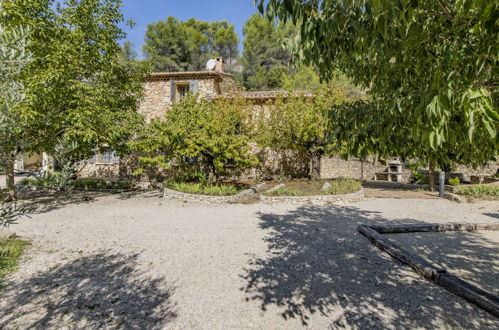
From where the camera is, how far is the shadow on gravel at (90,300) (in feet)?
10.1

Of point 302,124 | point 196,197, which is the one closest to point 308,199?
point 302,124

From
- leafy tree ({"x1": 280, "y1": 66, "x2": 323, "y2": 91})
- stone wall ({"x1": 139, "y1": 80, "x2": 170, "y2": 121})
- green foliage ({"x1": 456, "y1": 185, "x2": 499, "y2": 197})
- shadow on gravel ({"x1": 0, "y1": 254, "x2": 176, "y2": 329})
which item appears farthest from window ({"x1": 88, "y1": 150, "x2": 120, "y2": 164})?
green foliage ({"x1": 456, "y1": 185, "x2": 499, "y2": 197})

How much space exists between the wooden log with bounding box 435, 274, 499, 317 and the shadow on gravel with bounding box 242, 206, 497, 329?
0.31 ft

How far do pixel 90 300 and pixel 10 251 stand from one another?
98.9 inches

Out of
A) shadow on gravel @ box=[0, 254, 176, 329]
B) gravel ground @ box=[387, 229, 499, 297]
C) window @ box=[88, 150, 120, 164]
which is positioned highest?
window @ box=[88, 150, 120, 164]

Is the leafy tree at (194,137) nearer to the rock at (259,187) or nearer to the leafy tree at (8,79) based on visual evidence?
the rock at (259,187)

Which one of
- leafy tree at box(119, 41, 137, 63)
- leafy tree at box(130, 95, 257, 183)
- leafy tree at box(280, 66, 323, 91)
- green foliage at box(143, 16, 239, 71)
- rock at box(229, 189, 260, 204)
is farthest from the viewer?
leafy tree at box(119, 41, 137, 63)

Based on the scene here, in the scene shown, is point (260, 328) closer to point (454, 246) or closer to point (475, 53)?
point (475, 53)

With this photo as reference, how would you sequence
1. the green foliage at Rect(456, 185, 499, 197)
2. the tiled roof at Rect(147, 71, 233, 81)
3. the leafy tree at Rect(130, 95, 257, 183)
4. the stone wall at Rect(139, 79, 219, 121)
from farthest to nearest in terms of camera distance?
1. the stone wall at Rect(139, 79, 219, 121)
2. the tiled roof at Rect(147, 71, 233, 81)
3. the green foliage at Rect(456, 185, 499, 197)
4. the leafy tree at Rect(130, 95, 257, 183)

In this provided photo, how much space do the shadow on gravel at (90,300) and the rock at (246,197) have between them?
20.5 feet

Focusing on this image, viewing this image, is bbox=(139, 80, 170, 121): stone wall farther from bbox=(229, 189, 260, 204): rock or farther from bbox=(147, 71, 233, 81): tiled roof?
bbox=(229, 189, 260, 204): rock

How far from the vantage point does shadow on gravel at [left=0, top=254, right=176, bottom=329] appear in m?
3.09

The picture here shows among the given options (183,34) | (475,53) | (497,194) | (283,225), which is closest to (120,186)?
(283,225)

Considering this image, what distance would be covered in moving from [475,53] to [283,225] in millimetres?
6116
